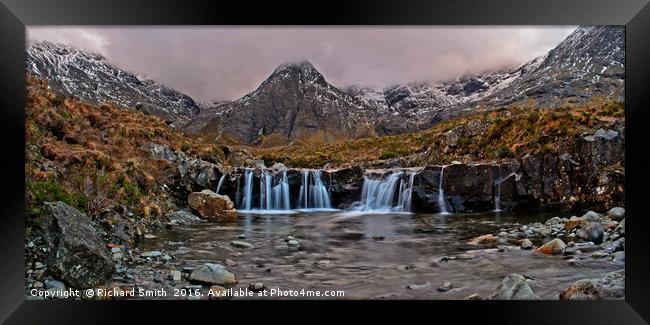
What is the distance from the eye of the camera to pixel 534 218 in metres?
4.99

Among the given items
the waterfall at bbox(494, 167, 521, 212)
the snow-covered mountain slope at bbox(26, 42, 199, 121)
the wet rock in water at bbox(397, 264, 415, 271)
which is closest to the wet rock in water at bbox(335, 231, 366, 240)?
the wet rock in water at bbox(397, 264, 415, 271)

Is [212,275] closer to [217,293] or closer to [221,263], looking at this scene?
[217,293]

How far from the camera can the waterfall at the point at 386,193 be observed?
7.10m

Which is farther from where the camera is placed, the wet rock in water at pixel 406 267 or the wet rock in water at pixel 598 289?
the wet rock in water at pixel 406 267

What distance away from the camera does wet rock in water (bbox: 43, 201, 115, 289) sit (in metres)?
2.85

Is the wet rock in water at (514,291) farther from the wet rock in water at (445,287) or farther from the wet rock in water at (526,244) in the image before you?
the wet rock in water at (526,244)

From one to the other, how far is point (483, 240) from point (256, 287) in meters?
2.79

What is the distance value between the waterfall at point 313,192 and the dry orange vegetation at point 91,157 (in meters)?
2.78

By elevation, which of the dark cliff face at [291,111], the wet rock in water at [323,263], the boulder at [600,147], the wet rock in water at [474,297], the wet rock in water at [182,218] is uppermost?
the dark cliff face at [291,111]

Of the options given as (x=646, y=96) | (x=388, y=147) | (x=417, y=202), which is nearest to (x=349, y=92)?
(x=417, y=202)

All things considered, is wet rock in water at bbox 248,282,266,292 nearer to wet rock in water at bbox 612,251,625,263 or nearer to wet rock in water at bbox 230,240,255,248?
wet rock in water at bbox 230,240,255,248

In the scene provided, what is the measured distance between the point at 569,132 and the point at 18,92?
7622 millimetres

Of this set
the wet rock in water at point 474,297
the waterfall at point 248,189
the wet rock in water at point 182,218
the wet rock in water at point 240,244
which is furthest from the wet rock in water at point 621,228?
the waterfall at point 248,189

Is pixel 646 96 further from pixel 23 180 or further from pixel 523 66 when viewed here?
pixel 23 180
